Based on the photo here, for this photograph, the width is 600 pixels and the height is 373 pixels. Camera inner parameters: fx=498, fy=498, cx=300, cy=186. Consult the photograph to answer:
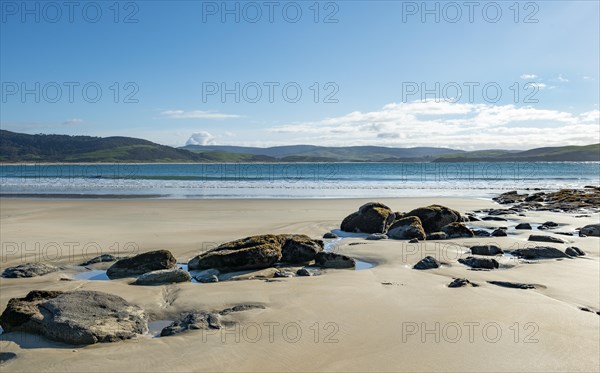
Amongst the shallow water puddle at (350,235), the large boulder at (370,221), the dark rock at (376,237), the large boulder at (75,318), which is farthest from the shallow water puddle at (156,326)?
the large boulder at (370,221)

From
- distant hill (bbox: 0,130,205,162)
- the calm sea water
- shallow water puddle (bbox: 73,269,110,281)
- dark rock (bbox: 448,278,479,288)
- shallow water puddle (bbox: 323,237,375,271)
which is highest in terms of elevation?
distant hill (bbox: 0,130,205,162)

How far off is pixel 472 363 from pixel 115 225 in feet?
45.5

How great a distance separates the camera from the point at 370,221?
14.8 m

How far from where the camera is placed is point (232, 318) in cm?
A: 618

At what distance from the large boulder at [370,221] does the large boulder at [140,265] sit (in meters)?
6.99

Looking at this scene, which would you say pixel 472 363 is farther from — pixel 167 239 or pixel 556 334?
pixel 167 239

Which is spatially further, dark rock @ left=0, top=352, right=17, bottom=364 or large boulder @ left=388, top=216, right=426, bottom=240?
large boulder @ left=388, top=216, right=426, bottom=240

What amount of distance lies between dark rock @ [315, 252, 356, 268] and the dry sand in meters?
0.53

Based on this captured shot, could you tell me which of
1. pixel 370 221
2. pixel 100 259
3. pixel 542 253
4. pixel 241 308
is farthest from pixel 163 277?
pixel 370 221

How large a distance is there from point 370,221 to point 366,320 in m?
8.83

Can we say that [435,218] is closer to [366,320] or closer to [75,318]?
[366,320]

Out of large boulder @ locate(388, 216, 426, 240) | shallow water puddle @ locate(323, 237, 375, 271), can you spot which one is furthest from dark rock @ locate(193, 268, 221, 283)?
large boulder @ locate(388, 216, 426, 240)

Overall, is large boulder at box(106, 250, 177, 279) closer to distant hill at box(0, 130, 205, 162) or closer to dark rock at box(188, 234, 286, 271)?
dark rock at box(188, 234, 286, 271)

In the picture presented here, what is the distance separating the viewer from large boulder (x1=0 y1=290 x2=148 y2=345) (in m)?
5.35
